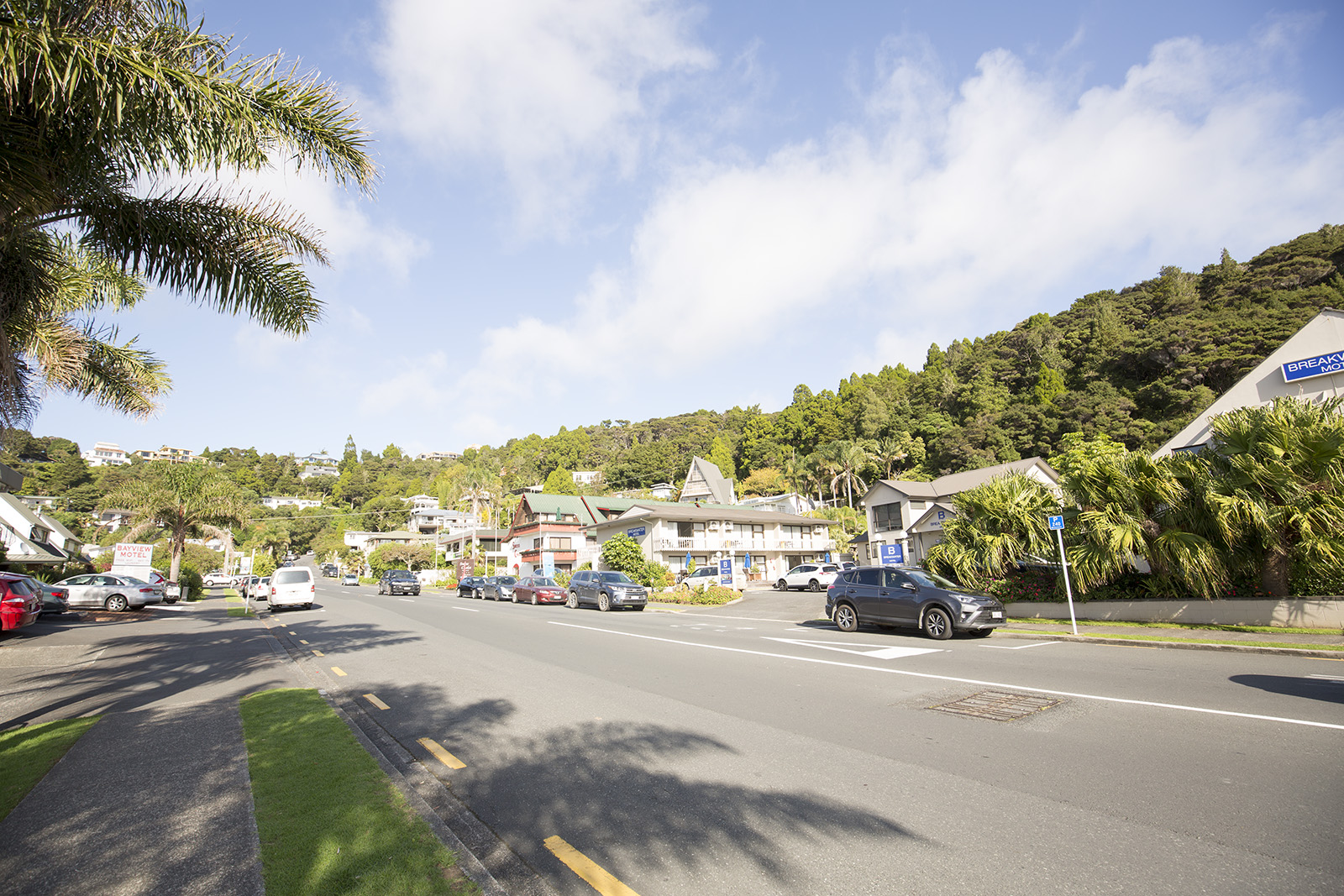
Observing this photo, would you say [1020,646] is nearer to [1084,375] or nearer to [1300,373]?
[1300,373]

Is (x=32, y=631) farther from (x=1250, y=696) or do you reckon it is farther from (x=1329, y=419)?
(x=1329, y=419)

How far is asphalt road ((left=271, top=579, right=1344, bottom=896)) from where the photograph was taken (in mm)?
3750

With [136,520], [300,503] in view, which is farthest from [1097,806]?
[300,503]

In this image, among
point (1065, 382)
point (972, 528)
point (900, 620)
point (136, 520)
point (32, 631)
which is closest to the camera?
point (900, 620)

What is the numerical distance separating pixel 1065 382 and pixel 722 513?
46.8 m

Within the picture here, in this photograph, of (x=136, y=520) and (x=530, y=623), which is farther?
(x=136, y=520)

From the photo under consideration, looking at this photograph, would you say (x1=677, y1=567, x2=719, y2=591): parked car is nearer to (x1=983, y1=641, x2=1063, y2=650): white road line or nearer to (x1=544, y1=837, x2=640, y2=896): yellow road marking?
(x1=983, y1=641, x2=1063, y2=650): white road line

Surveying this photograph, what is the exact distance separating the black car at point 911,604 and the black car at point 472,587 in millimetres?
27216

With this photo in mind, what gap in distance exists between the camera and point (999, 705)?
24.9ft

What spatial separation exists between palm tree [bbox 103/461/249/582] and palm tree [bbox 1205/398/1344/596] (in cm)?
4733

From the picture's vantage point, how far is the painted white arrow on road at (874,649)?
39.1ft

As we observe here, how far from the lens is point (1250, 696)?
7590 millimetres

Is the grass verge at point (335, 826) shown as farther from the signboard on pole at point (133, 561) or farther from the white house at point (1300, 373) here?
the signboard on pole at point (133, 561)

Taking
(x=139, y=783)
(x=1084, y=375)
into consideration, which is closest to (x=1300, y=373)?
(x=139, y=783)
